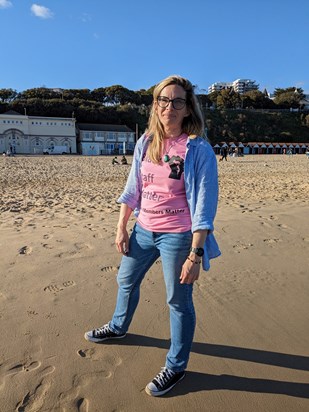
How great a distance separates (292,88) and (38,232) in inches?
5745

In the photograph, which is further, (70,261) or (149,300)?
(70,261)

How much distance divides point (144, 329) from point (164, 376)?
0.65m

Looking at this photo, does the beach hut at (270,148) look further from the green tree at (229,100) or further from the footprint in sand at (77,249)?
the footprint in sand at (77,249)

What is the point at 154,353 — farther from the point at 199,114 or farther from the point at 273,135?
the point at 273,135

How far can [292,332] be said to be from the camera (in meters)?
2.74

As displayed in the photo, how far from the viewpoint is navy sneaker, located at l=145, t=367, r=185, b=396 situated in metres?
2.05

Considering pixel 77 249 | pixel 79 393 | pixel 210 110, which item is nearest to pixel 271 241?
pixel 77 249

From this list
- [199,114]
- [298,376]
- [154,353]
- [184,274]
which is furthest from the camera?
[154,353]

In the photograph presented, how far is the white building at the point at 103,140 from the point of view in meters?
63.2

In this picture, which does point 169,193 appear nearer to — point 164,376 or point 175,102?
point 175,102

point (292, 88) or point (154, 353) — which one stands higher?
point (292, 88)

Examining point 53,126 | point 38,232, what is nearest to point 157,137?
point 38,232

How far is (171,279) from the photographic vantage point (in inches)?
79.4

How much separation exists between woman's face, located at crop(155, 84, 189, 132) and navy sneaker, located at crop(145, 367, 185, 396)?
1560 millimetres
